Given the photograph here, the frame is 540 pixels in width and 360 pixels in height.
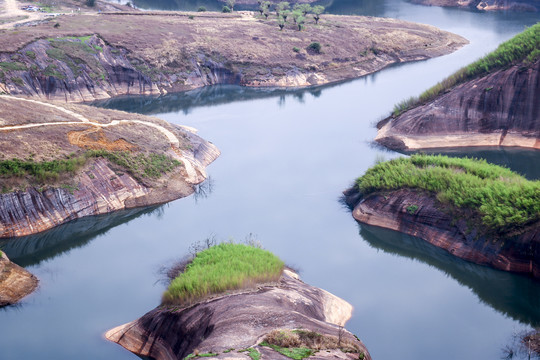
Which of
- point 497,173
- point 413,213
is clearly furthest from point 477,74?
point 413,213

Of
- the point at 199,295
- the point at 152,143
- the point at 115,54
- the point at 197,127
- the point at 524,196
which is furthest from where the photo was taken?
the point at 115,54

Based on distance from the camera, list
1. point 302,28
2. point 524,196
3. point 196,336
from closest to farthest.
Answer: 1. point 196,336
2. point 524,196
3. point 302,28

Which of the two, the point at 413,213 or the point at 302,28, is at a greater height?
the point at 302,28

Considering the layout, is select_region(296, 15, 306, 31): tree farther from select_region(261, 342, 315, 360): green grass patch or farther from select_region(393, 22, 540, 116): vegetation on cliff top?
select_region(261, 342, 315, 360): green grass patch

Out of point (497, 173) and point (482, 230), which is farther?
point (497, 173)

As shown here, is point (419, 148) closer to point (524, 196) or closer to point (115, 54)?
point (524, 196)

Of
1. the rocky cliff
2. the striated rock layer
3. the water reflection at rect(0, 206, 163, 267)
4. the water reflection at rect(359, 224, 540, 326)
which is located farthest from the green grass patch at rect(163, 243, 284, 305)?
the rocky cliff

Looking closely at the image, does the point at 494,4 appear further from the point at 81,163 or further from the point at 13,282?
the point at 13,282

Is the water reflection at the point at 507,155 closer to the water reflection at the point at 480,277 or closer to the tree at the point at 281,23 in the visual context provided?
the water reflection at the point at 480,277

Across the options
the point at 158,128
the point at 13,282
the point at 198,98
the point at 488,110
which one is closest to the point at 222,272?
the point at 13,282
